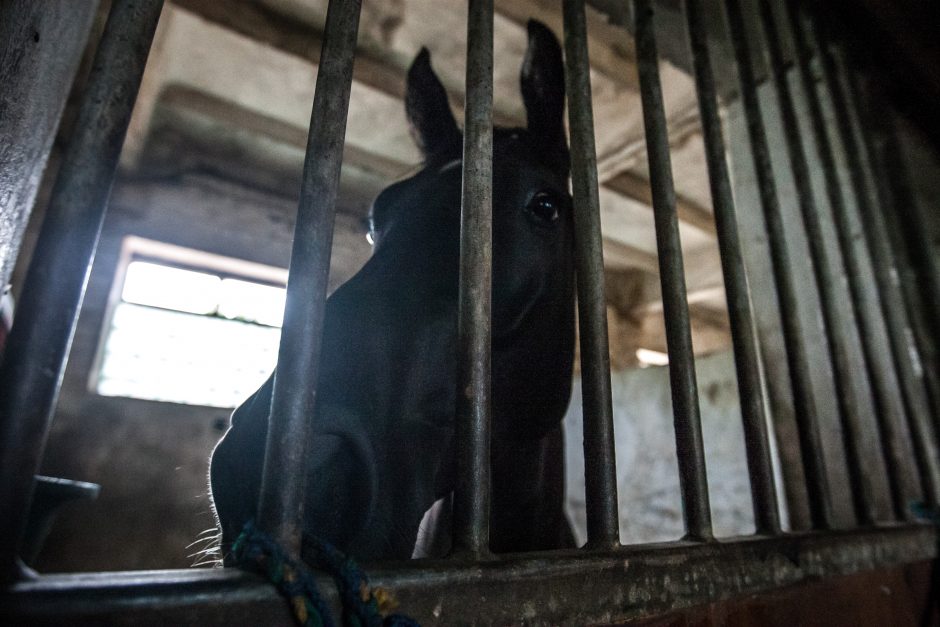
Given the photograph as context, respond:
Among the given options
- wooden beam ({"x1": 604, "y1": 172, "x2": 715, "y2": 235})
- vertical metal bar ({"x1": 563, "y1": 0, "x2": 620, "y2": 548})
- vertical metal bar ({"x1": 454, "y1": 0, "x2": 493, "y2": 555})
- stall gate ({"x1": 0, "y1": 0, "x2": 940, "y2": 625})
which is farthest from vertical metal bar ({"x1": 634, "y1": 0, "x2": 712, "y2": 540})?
wooden beam ({"x1": 604, "y1": 172, "x2": 715, "y2": 235})

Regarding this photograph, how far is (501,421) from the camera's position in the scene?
0.98m

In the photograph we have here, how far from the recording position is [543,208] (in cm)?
108

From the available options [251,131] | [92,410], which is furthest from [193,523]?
[251,131]

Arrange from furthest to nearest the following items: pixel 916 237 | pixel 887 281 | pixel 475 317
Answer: pixel 916 237, pixel 887 281, pixel 475 317

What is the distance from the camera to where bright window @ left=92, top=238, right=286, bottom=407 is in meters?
4.12

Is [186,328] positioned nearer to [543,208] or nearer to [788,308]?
[543,208]

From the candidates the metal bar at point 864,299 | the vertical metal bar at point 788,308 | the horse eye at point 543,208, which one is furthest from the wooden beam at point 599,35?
the horse eye at point 543,208

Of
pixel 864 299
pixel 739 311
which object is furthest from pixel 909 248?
pixel 739 311

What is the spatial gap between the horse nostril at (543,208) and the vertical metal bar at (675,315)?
21 cm

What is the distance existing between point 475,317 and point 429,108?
965 mm

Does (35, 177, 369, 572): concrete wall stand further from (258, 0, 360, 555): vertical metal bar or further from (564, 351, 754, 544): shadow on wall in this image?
(258, 0, 360, 555): vertical metal bar

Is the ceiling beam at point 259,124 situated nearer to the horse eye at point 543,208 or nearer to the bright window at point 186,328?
the bright window at point 186,328

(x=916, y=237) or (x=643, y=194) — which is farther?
(x=643, y=194)

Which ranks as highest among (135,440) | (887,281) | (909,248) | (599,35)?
(599,35)
